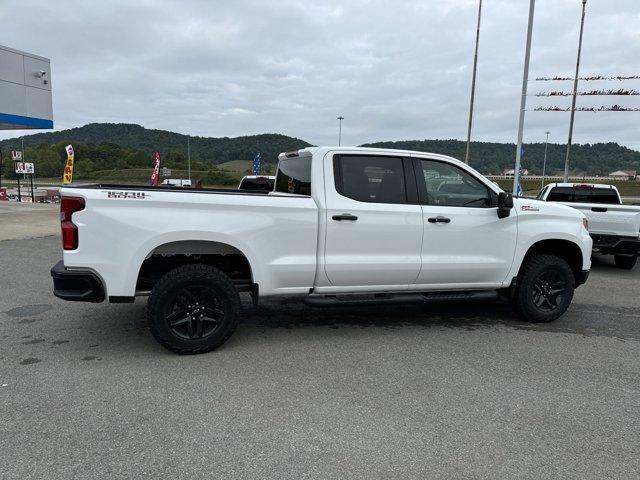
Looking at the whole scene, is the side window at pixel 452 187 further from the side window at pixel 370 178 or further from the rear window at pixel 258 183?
the rear window at pixel 258 183

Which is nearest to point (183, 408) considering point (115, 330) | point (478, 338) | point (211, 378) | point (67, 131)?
point (211, 378)

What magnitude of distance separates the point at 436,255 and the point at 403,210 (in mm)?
622

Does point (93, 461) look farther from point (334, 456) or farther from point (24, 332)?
point (24, 332)

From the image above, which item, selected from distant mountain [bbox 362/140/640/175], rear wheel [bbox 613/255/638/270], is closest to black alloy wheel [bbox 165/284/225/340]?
rear wheel [bbox 613/255/638/270]

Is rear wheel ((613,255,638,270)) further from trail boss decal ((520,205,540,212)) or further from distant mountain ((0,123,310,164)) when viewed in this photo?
distant mountain ((0,123,310,164))

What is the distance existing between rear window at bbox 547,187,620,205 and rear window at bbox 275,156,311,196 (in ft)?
22.5

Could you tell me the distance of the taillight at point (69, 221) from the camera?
4082 millimetres

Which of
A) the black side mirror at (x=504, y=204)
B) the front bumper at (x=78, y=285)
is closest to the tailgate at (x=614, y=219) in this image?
the black side mirror at (x=504, y=204)

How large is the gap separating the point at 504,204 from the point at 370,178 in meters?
1.47

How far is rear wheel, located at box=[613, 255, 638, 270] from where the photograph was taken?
9.89 m

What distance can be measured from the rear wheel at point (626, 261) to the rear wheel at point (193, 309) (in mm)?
8881

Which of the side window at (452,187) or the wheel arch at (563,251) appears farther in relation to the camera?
the wheel arch at (563,251)

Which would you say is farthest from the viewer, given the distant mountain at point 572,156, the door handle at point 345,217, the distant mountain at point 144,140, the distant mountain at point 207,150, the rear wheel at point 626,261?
the distant mountain at point 144,140

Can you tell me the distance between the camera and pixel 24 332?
5.08 m
